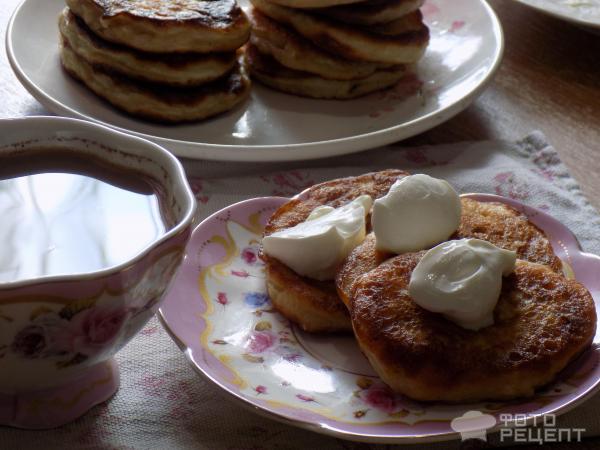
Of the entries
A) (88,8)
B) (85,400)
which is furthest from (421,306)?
(88,8)

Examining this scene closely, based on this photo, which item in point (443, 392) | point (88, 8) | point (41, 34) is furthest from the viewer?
point (41, 34)

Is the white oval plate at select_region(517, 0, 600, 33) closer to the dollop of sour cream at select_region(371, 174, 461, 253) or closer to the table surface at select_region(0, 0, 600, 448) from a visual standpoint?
the table surface at select_region(0, 0, 600, 448)

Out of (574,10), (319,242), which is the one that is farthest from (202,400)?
(574,10)

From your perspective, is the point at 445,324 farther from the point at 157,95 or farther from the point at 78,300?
the point at 157,95

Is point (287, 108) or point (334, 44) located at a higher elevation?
point (334, 44)

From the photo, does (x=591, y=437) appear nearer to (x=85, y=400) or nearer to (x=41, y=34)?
(x=85, y=400)

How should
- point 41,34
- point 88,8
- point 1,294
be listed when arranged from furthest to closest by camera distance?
1. point 41,34
2. point 88,8
3. point 1,294

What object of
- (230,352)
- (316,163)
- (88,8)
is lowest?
(316,163)
